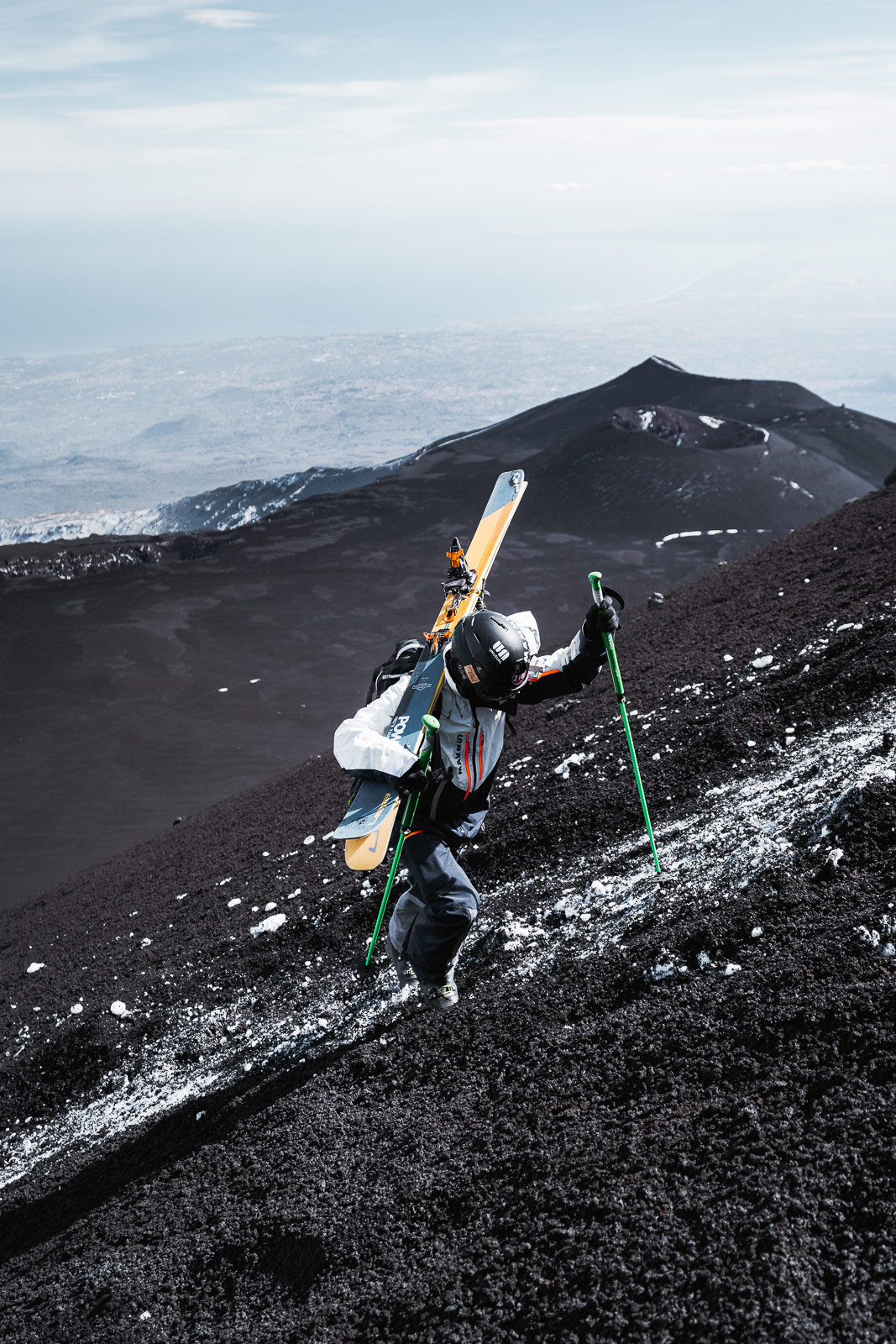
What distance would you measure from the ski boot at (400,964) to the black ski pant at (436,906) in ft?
0.48

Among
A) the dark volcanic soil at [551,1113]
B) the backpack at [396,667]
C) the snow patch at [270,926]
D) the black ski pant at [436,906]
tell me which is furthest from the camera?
the snow patch at [270,926]

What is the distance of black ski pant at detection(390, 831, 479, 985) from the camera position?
4.76m

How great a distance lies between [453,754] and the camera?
16.6ft

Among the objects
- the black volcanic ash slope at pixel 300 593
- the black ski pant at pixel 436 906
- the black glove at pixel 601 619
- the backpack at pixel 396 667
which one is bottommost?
the black volcanic ash slope at pixel 300 593

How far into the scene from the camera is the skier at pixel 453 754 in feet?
15.7

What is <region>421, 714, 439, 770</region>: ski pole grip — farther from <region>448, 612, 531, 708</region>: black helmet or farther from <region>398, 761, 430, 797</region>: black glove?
<region>448, 612, 531, 708</region>: black helmet

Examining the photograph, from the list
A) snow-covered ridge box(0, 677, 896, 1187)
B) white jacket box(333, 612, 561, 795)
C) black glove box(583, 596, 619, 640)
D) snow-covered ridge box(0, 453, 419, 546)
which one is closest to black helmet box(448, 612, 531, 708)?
white jacket box(333, 612, 561, 795)

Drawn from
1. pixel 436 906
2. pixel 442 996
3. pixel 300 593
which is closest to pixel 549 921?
pixel 442 996

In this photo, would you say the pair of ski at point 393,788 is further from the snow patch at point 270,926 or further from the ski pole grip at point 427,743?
the snow patch at point 270,926

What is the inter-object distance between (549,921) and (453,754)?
1339 mm

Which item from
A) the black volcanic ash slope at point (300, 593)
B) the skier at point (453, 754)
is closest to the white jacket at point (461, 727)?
the skier at point (453, 754)

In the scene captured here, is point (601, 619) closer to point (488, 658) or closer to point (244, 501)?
point (488, 658)

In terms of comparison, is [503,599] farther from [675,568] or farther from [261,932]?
[261,932]

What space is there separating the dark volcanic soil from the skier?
0.48 metres
